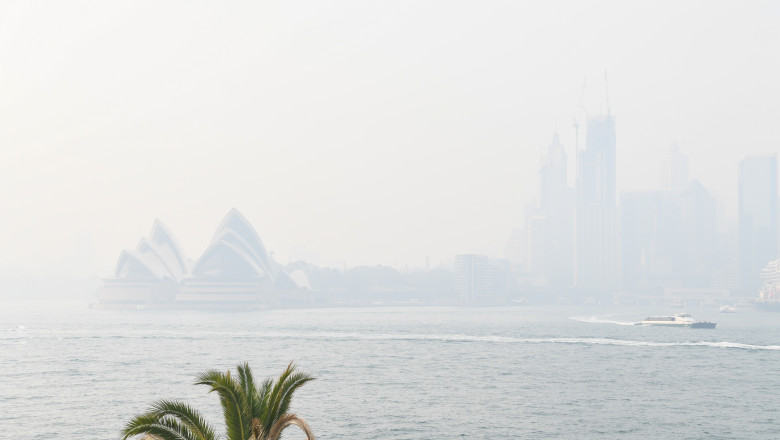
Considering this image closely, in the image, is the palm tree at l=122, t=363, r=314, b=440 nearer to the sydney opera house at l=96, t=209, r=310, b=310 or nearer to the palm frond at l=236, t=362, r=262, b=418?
the palm frond at l=236, t=362, r=262, b=418

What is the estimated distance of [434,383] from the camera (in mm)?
46719

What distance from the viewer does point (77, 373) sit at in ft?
167

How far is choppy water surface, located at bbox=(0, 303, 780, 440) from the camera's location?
1316 inches

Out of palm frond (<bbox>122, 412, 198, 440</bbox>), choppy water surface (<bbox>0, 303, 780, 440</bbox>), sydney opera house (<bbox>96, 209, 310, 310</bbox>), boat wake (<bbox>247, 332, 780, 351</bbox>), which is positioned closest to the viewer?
palm frond (<bbox>122, 412, 198, 440</bbox>)

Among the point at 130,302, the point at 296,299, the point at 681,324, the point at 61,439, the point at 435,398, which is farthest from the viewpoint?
the point at 296,299

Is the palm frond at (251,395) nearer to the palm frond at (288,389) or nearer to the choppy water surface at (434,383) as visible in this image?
the palm frond at (288,389)

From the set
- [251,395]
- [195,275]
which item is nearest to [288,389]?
[251,395]

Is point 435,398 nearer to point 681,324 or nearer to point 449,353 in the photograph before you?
point 449,353

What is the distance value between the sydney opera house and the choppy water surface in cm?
8191

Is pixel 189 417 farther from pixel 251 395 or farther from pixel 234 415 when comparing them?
pixel 251 395

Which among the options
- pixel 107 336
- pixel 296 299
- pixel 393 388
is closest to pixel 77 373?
pixel 393 388

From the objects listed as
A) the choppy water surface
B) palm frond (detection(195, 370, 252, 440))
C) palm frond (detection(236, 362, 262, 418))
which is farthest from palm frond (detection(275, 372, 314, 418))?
the choppy water surface

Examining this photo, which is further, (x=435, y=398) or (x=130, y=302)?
(x=130, y=302)

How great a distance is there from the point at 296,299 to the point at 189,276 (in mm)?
29687
